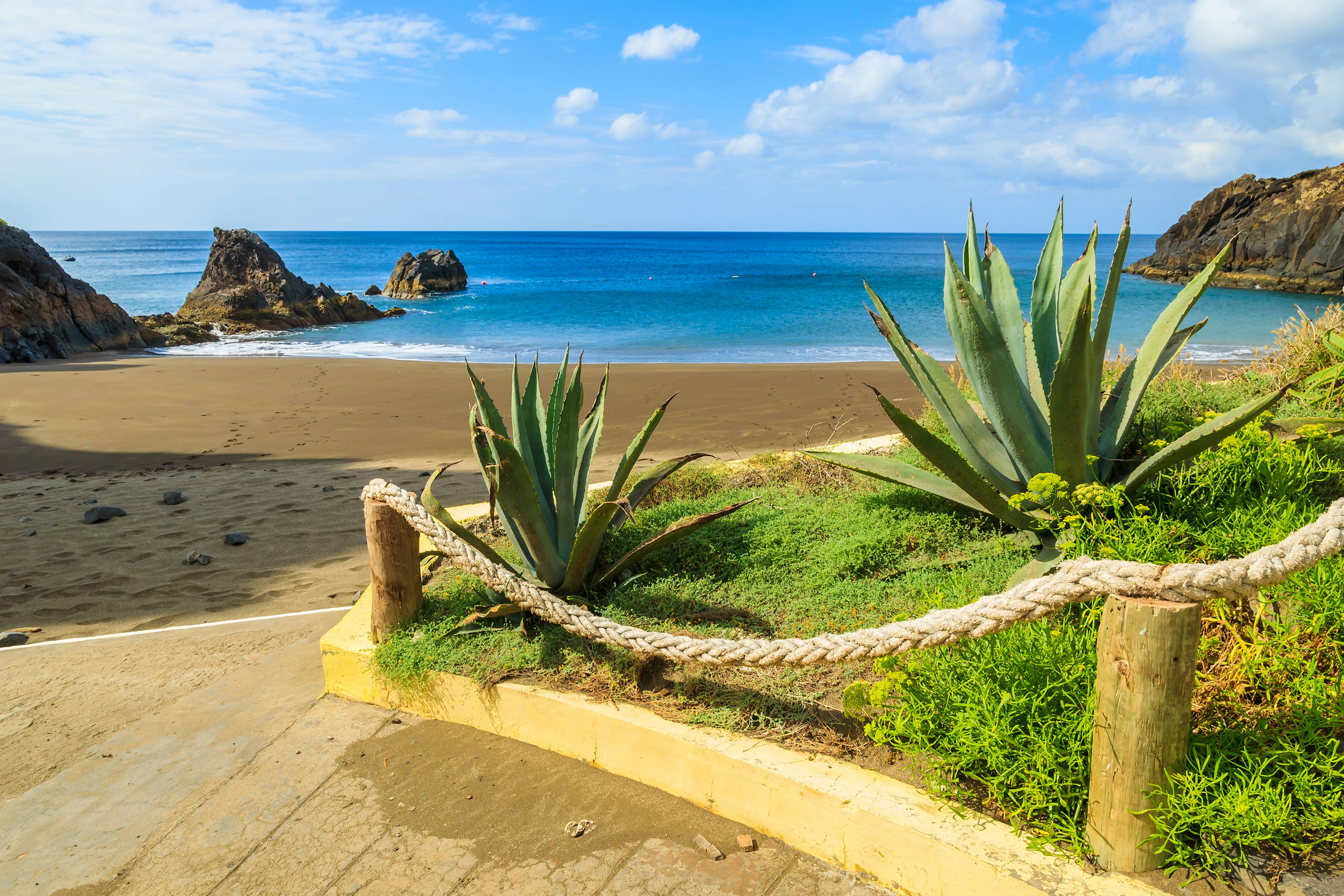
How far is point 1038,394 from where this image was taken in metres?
3.60

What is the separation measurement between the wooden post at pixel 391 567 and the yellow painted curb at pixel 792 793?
0.32 m

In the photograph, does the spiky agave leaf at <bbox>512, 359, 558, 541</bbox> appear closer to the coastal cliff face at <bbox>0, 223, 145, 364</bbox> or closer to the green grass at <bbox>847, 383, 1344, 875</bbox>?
the green grass at <bbox>847, 383, 1344, 875</bbox>

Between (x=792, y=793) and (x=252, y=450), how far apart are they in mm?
8344

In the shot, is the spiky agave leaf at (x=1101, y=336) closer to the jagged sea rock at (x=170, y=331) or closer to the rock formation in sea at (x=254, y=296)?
the jagged sea rock at (x=170, y=331)

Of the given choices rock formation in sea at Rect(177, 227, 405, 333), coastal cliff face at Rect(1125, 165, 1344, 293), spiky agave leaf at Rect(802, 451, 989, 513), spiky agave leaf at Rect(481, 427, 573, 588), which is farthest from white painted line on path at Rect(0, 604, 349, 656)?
coastal cliff face at Rect(1125, 165, 1344, 293)

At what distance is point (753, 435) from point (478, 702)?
20.5 ft

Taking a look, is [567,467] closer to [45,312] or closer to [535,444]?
[535,444]

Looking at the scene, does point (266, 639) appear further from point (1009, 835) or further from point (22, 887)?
point (1009, 835)

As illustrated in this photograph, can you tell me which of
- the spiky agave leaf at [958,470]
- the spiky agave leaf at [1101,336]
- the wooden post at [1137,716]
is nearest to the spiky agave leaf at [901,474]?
the spiky agave leaf at [958,470]

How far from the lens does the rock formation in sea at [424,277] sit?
3919cm

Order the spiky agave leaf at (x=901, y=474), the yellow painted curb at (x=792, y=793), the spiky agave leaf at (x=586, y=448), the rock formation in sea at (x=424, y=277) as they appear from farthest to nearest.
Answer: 1. the rock formation in sea at (x=424, y=277)
2. the spiky agave leaf at (x=901, y=474)
3. the spiky agave leaf at (x=586, y=448)
4. the yellow painted curb at (x=792, y=793)

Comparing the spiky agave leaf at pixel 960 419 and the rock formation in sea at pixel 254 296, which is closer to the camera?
the spiky agave leaf at pixel 960 419

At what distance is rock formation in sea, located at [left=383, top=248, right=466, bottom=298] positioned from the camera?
3919cm

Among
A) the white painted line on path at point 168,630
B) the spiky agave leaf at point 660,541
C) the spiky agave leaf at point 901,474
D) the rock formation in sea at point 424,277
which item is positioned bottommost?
the white painted line on path at point 168,630
